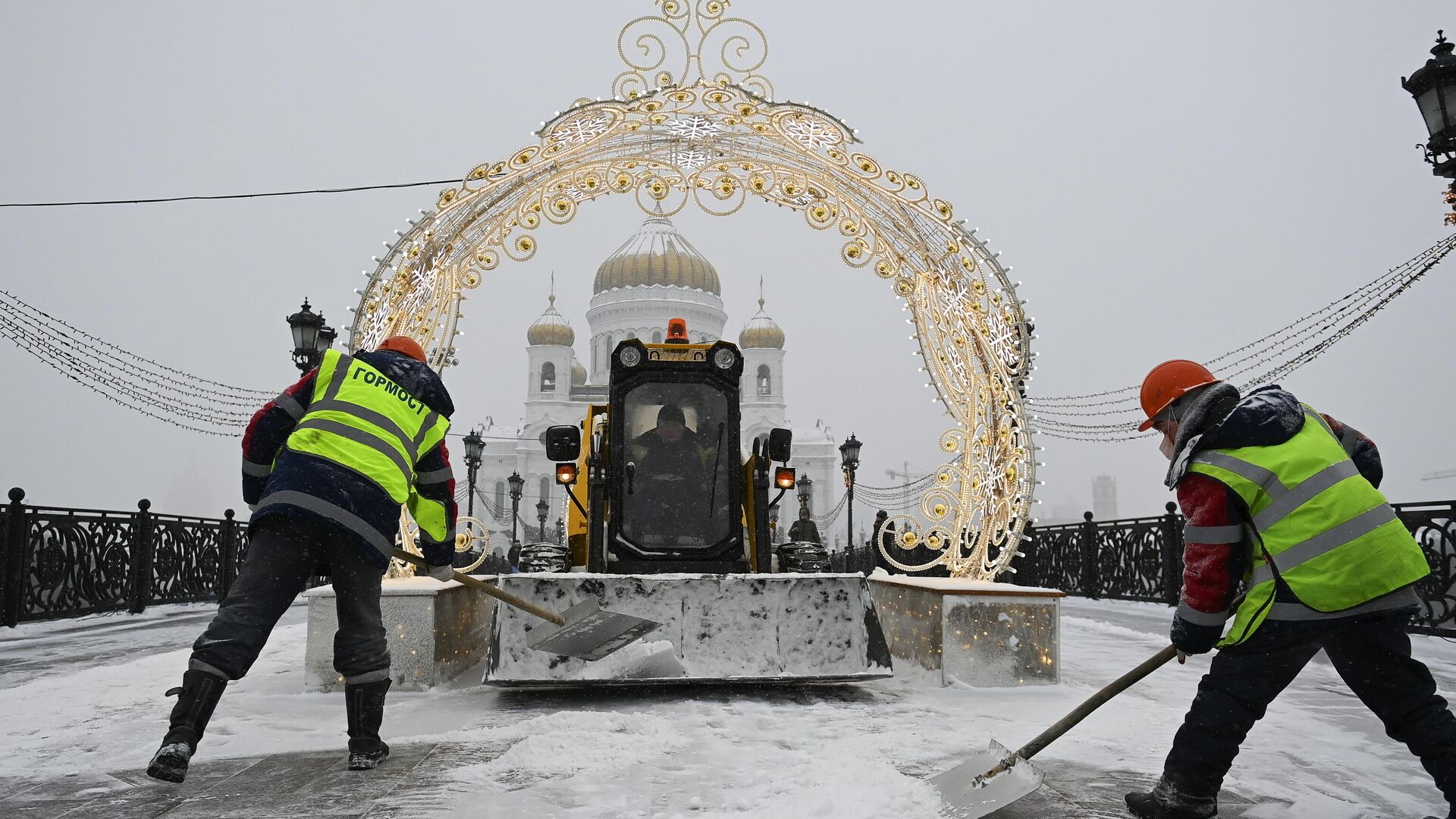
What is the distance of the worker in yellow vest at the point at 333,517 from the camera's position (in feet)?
11.8

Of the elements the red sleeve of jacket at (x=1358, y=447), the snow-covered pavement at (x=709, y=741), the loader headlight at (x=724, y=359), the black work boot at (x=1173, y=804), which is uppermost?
the loader headlight at (x=724, y=359)

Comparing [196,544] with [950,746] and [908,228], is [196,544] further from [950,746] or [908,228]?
[950,746]

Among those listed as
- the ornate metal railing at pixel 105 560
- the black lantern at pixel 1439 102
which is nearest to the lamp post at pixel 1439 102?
the black lantern at pixel 1439 102

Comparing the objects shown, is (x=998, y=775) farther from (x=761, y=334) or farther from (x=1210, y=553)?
(x=761, y=334)

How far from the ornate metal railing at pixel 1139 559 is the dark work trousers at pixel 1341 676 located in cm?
667

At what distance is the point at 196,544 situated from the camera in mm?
14648

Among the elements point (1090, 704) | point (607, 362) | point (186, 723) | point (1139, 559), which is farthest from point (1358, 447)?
point (607, 362)

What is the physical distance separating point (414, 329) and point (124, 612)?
8630 mm

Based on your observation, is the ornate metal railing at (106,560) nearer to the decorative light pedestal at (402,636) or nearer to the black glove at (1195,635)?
the decorative light pedestal at (402,636)

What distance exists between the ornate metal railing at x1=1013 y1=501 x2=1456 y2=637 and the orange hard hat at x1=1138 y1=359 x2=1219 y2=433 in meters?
6.56

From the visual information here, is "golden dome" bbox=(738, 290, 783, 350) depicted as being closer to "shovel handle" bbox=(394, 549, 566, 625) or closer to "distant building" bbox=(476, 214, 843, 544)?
"distant building" bbox=(476, 214, 843, 544)

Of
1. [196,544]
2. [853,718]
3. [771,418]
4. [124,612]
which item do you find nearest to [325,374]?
[853,718]

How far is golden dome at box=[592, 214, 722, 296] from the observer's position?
50.3 metres

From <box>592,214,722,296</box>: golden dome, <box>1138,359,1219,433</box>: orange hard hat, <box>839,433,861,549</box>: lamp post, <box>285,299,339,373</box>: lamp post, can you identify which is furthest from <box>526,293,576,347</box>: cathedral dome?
<box>1138,359,1219,433</box>: orange hard hat
